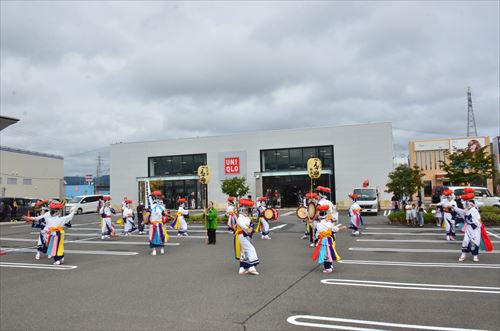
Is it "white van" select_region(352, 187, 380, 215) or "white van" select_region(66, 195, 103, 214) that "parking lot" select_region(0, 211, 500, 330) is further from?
"white van" select_region(66, 195, 103, 214)

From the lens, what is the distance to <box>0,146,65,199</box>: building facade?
47219mm

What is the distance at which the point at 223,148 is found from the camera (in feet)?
138

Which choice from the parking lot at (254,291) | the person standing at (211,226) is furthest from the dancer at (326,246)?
the person standing at (211,226)

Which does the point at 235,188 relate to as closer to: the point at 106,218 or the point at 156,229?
the point at 106,218

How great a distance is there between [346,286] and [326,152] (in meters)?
32.0

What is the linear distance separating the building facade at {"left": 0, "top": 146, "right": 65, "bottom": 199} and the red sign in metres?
20.0

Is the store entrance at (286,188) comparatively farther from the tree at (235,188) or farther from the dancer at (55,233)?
the dancer at (55,233)

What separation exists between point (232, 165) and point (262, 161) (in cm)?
315

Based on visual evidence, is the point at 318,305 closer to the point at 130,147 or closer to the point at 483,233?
the point at 483,233

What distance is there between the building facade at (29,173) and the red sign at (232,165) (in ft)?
65.5

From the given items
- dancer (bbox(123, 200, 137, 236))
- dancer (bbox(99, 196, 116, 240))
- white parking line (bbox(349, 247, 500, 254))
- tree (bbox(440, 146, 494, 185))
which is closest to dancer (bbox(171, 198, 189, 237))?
dancer (bbox(123, 200, 137, 236))

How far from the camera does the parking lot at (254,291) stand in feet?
18.2

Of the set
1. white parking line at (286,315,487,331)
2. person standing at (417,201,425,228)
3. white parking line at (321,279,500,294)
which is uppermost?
person standing at (417,201,425,228)

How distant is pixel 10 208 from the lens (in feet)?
94.0
